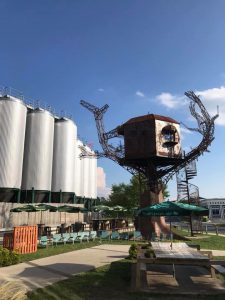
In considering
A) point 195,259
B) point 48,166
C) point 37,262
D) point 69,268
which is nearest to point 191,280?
point 195,259

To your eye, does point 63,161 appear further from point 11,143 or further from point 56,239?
point 56,239

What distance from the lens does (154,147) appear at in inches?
1411

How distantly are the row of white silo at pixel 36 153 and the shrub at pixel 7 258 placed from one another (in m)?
38.1

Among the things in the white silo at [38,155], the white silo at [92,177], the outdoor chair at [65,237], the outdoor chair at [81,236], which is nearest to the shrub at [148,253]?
the outdoor chair at [65,237]

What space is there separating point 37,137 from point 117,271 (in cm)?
4797

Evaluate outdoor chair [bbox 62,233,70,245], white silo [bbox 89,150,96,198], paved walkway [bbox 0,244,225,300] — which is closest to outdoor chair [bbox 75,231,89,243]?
outdoor chair [bbox 62,233,70,245]

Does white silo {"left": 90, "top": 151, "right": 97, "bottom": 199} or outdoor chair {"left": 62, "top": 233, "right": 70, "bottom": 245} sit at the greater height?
white silo {"left": 90, "top": 151, "right": 97, "bottom": 199}

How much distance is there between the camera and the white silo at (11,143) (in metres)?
49.8

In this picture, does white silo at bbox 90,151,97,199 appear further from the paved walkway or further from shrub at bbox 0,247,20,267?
shrub at bbox 0,247,20,267

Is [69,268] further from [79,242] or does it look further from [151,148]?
[151,148]

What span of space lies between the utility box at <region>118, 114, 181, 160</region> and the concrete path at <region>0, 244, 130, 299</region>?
2027 cm

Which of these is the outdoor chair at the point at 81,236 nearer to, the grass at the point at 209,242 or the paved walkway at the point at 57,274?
the paved walkway at the point at 57,274

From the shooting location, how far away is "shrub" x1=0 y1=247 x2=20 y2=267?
1295cm

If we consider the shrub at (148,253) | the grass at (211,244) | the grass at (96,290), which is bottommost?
→ the grass at (96,290)
